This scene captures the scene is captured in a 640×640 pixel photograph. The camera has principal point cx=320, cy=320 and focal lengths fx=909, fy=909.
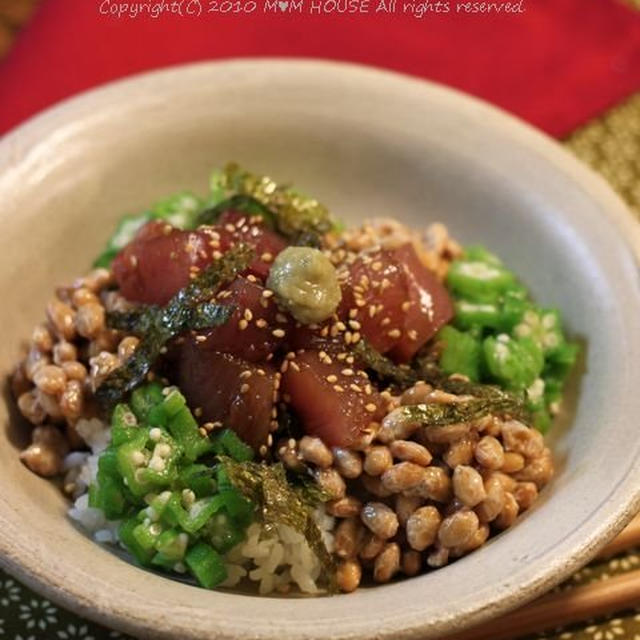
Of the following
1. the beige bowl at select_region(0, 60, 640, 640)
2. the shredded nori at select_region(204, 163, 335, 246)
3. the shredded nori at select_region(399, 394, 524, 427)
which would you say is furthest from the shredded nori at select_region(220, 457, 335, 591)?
the shredded nori at select_region(204, 163, 335, 246)

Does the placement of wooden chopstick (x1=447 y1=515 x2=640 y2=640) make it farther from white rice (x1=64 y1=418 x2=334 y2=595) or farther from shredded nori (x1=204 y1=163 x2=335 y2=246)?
shredded nori (x1=204 y1=163 x2=335 y2=246)

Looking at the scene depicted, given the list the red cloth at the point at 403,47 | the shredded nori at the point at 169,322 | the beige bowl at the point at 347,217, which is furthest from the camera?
the red cloth at the point at 403,47

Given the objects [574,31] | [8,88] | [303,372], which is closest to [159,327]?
[303,372]

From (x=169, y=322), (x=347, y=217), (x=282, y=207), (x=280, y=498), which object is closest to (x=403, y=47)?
(x=347, y=217)

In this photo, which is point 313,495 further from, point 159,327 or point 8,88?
point 8,88

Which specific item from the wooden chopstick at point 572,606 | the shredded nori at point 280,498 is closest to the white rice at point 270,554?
the shredded nori at point 280,498

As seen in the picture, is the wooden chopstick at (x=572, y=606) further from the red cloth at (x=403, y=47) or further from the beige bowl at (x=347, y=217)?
the red cloth at (x=403, y=47)
